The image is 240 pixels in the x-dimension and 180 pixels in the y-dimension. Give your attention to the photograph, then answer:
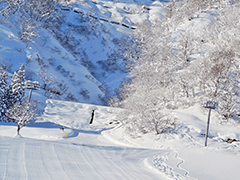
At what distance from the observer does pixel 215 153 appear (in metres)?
13.0

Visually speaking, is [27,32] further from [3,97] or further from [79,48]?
[3,97]

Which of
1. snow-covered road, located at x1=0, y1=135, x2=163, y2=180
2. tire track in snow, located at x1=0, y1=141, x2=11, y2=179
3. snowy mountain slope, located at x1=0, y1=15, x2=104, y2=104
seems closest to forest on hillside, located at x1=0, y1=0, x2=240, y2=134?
snowy mountain slope, located at x1=0, y1=15, x2=104, y2=104

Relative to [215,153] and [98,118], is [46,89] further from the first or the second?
[215,153]

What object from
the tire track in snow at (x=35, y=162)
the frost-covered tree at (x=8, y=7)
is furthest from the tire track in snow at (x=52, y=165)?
the frost-covered tree at (x=8, y=7)

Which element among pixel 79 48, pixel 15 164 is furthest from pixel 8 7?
pixel 15 164

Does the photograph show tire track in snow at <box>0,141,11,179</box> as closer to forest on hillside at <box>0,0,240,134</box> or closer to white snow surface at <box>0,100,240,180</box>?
white snow surface at <box>0,100,240,180</box>

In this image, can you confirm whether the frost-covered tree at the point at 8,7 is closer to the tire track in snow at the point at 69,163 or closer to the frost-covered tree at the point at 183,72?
the frost-covered tree at the point at 183,72

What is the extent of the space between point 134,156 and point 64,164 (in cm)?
473

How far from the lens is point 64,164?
372 inches

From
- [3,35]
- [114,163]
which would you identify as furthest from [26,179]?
[3,35]

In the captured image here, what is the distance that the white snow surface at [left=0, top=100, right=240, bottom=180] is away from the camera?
8.69 m

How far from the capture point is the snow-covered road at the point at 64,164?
8.00 meters

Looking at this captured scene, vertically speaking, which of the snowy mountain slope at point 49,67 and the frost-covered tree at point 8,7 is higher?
the frost-covered tree at point 8,7

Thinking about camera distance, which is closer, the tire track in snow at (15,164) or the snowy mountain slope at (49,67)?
the tire track in snow at (15,164)
